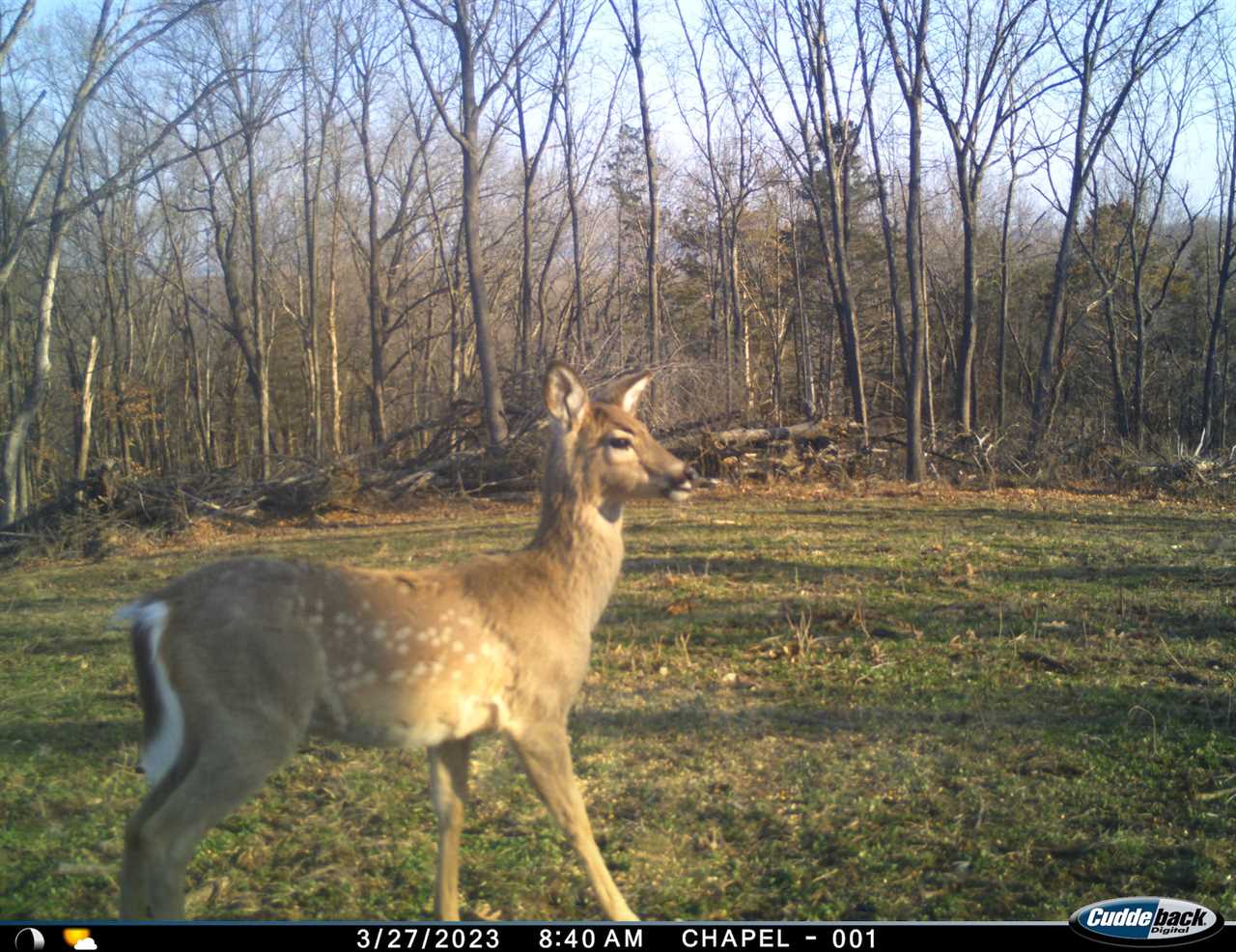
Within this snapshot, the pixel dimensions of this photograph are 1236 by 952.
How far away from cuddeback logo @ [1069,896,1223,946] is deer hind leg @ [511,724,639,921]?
5.39 ft

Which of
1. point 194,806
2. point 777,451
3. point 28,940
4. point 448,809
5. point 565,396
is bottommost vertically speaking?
point 28,940

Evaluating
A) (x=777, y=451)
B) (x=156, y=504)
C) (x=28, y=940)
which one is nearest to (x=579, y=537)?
(x=28, y=940)

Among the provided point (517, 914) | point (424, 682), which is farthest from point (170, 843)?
point (517, 914)

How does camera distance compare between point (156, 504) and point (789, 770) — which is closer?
point (789, 770)

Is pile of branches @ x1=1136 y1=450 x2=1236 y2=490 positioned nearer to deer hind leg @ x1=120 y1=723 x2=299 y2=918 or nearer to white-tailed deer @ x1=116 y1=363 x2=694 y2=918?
white-tailed deer @ x1=116 y1=363 x2=694 y2=918

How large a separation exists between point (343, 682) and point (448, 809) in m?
0.76

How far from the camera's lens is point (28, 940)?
3344 mm

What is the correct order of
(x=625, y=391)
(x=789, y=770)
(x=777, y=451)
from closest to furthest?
(x=625, y=391) → (x=789, y=770) → (x=777, y=451)

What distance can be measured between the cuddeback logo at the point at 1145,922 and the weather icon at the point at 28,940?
3625 mm

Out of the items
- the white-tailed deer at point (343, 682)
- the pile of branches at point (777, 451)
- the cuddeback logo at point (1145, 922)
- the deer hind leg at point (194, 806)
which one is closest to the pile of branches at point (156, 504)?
the pile of branches at point (777, 451)

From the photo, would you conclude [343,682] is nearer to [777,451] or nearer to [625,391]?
[625,391]

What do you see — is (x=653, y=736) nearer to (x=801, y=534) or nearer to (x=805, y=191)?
(x=801, y=534)

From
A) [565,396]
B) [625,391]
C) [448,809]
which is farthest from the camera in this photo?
[625,391]

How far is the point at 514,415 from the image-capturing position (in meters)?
21.2
